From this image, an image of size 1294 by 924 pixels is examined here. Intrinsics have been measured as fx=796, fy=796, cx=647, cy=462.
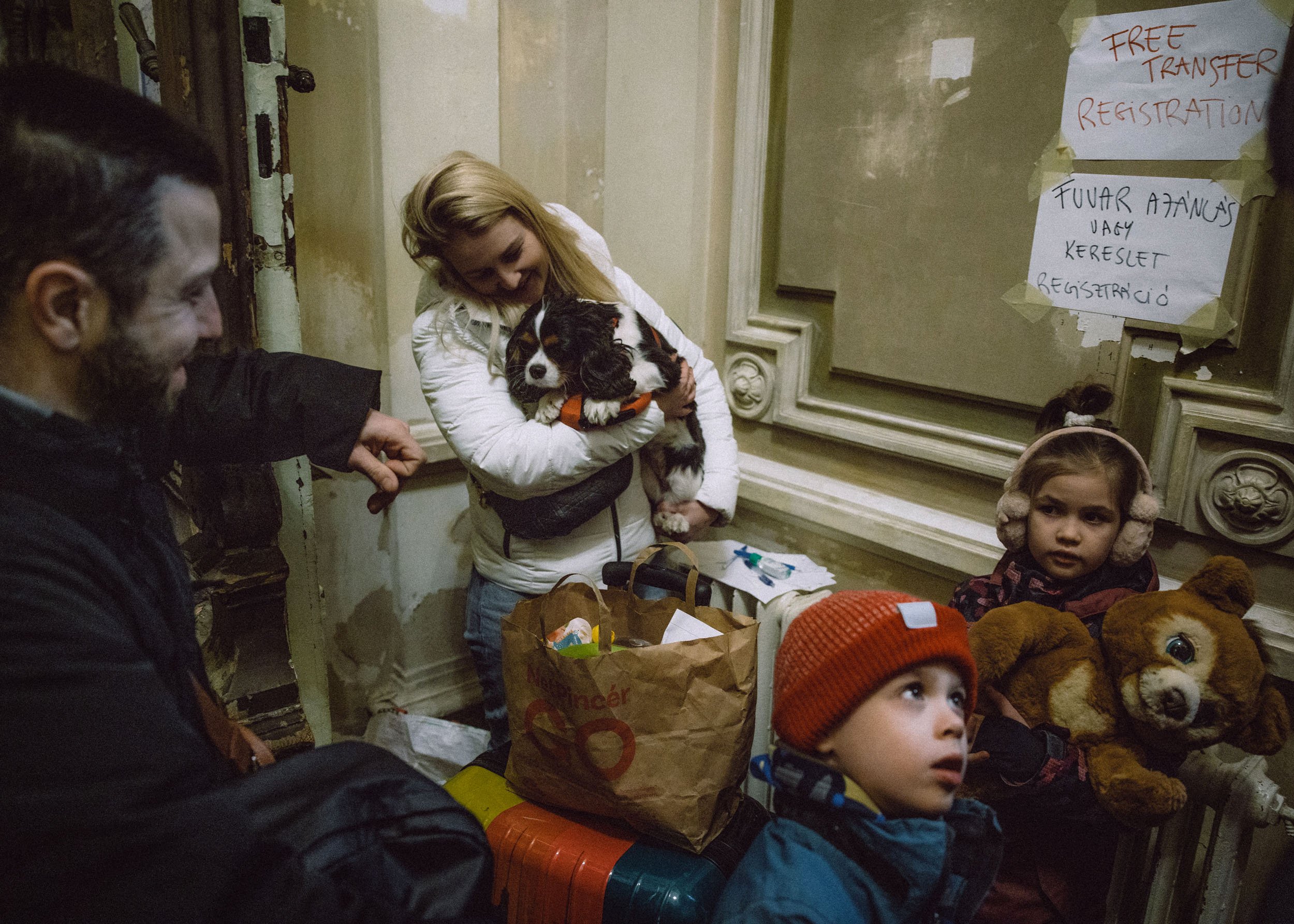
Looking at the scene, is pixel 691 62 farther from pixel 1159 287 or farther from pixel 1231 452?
pixel 1231 452

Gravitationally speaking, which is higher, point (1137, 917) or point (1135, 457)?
point (1135, 457)

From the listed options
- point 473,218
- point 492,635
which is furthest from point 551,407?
point 492,635

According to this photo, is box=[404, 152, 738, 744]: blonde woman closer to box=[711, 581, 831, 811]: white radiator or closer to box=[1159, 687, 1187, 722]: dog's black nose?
box=[711, 581, 831, 811]: white radiator

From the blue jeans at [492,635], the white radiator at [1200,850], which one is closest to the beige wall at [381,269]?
the blue jeans at [492,635]

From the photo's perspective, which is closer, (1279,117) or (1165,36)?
(1279,117)

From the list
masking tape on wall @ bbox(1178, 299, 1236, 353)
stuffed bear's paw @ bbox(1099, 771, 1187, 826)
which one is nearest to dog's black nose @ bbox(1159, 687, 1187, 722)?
stuffed bear's paw @ bbox(1099, 771, 1187, 826)

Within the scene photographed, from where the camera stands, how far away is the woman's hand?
179 centimetres

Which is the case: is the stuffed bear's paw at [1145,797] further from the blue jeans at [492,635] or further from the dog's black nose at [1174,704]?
the blue jeans at [492,635]

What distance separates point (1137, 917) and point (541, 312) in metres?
1.60

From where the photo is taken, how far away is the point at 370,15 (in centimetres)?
204

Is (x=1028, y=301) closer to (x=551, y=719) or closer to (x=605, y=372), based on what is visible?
(x=605, y=372)

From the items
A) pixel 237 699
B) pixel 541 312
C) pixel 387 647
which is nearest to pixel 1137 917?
pixel 541 312

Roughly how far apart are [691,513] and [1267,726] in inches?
44.1

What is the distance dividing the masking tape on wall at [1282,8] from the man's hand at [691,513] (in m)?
1.38
